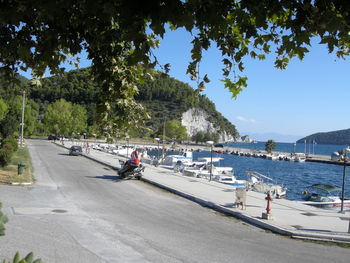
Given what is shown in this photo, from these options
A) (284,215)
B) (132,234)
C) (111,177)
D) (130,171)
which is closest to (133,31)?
(132,234)

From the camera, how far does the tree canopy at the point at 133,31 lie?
3307 millimetres

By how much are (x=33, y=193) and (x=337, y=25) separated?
15.4 meters

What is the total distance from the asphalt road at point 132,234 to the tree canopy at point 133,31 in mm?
4353

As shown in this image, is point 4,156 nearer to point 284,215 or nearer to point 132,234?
point 132,234

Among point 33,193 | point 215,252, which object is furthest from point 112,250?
point 33,193

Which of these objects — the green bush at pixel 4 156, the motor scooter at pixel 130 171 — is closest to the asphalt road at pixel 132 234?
the motor scooter at pixel 130 171

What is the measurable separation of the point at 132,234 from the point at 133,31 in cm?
788

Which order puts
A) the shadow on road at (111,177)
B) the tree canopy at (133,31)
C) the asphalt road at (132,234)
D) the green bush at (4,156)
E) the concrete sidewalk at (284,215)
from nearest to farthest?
1. the tree canopy at (133,31)
2. the asphalt road at (132,234)
3. the concrete sidewalk at (284,215)
4. the green bush at (4,156)
5. the shadow on road at (111,177)

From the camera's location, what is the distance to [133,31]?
10.5 ft

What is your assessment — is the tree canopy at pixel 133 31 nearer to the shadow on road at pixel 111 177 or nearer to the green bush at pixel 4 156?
the shadow on road at pixel 111 177

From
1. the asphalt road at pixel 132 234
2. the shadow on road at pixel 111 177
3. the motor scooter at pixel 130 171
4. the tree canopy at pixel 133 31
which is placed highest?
the tree canopy at pixel 133 31

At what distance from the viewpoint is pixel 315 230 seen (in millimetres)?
11562

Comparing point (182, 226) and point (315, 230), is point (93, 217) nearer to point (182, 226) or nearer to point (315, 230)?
point (182, 226)

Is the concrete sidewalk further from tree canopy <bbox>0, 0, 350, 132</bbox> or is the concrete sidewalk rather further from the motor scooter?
tree canopy <bbox>0, 0, 350, 132</bbox>
